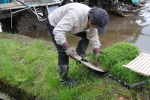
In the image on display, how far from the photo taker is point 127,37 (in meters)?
7.15

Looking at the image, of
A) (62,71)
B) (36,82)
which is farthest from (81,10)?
(36,82)

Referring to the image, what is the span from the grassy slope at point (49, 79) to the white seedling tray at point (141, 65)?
0.31m

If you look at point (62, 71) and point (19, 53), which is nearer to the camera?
point (62, 71)

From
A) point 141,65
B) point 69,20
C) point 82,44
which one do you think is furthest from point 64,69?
point 141,65

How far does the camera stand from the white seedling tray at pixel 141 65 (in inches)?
96.6

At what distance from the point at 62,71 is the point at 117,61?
3.52 feet

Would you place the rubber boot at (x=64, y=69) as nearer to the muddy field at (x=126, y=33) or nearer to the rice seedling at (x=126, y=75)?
the rice seedling at (x=126, y=75)

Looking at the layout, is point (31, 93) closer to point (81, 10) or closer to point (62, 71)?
point (62, 71)

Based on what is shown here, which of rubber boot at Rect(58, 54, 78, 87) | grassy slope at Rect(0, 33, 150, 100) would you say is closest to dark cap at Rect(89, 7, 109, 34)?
rubber boot at Rect(58, 54, 78, 87)

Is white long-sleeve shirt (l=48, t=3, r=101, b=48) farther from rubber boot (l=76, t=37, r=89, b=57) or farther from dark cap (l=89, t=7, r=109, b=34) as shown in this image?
rubber boot (l=76, t=37, r=89, b=57)

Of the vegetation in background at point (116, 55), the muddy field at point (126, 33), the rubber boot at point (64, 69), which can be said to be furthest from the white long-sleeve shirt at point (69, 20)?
the muddy field at point (126, 33)

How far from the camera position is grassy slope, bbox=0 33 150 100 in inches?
97.0

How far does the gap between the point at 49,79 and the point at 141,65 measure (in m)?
1.63

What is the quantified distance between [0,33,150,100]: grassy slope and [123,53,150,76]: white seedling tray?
1.02 feet
